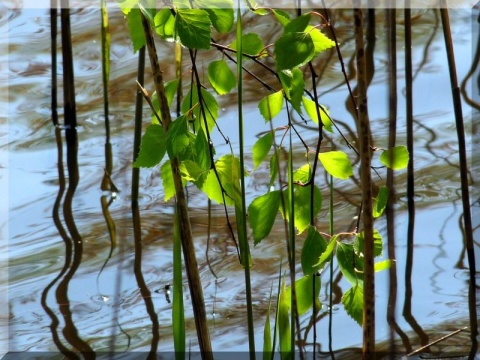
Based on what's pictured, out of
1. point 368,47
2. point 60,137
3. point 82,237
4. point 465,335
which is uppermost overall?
point 368,47

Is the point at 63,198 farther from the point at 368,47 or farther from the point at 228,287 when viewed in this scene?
the point at 368,47

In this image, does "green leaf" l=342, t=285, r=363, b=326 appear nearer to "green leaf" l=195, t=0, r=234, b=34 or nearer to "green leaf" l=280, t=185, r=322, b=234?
"green leaf" l=280, t=185, r=322, b=234

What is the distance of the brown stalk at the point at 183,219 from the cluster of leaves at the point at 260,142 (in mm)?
15

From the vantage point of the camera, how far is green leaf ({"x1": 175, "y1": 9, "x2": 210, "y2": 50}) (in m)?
0.77

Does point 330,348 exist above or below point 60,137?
below

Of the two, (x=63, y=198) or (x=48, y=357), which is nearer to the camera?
(x=48, y=357)

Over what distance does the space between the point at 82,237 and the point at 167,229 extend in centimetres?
17

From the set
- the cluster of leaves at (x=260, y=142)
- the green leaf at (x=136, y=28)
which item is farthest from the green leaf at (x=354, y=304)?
the green leaf at (x=136, y=28)

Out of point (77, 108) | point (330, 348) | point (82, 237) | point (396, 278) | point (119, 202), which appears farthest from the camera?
point (77, 108)

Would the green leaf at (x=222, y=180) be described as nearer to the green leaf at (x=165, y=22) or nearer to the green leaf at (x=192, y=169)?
the green leaf at (x=192, y=169)

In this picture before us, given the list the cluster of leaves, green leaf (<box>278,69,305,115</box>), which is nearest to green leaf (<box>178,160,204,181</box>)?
the cluster of leaves

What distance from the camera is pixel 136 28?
34.3 inches

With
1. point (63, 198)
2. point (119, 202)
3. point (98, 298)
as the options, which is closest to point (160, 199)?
point (119, 202)

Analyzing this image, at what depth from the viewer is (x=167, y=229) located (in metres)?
1.60
